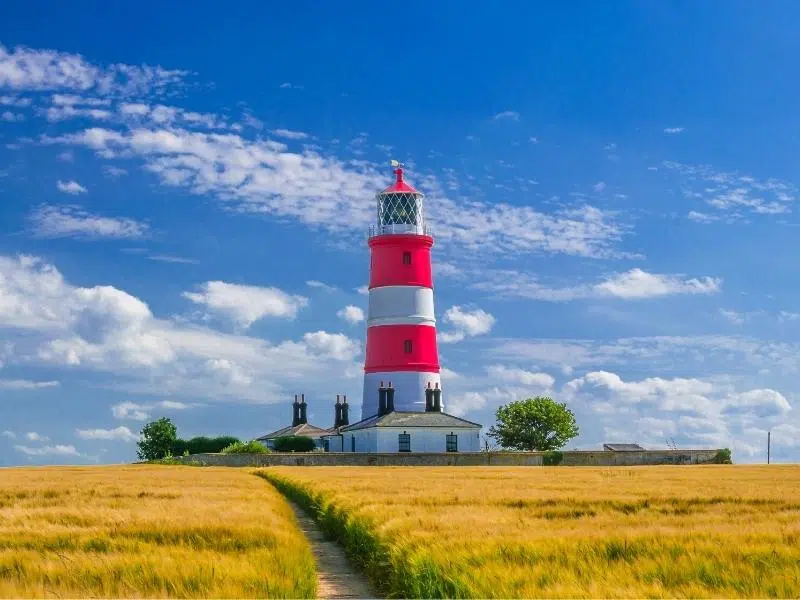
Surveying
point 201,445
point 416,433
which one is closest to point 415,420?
point 416,433

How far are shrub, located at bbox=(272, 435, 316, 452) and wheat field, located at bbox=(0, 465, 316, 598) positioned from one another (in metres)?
56.0

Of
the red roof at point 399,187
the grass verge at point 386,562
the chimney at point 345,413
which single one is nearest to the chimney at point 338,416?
the chimney at point 345,413

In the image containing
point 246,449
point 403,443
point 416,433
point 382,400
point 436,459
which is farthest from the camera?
point 246,449

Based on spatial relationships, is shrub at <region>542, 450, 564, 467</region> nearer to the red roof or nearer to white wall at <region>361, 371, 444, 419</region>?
white wall at <region>361, 371, 444, 419</region>

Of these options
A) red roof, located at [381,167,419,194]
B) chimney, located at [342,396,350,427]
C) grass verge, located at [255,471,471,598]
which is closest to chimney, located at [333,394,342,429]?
chimney, located at [342,396,350,427]

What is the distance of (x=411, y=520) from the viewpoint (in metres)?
14.5

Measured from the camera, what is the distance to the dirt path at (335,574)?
42.2 ft

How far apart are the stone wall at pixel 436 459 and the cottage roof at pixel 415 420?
286cm

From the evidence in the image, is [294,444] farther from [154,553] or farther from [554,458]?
[154,553]

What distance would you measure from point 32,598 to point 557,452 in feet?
202

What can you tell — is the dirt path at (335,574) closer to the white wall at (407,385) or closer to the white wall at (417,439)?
the white wall at (417,439)

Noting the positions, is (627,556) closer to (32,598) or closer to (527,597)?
(527,597)

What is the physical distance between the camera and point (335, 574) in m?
14.6

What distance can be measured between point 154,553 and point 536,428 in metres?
68.4
